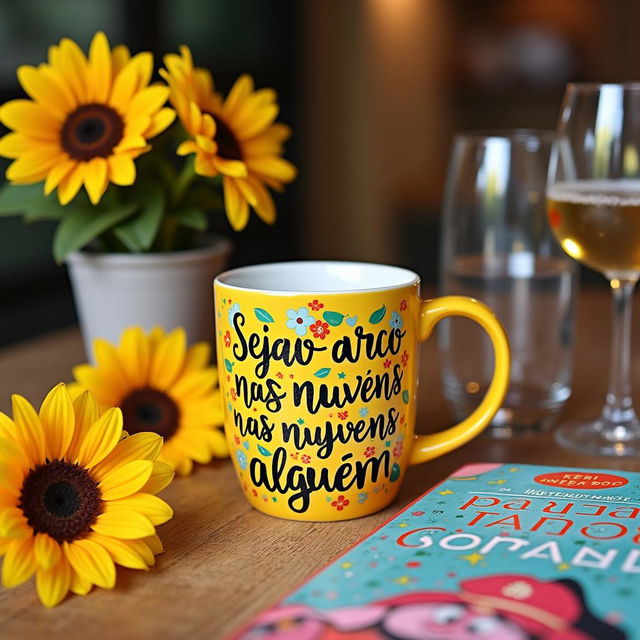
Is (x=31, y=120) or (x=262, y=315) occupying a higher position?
(x=31, y=120)

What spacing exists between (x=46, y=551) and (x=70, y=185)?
0.31 meters

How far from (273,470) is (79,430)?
13 centimetres

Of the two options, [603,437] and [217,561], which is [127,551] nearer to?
[217,561]

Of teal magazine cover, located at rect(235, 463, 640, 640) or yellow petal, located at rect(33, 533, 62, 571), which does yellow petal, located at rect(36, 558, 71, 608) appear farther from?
teal magazine cover, located at rect(235, 463, 640, 640)

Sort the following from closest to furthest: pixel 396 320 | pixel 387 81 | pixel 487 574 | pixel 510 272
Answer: pixel 487 574 < pixel 396 320 < pixel 510 272 < pixel 387 81

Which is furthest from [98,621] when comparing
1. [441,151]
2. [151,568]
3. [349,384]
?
[441,151]

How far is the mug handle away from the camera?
63 cm

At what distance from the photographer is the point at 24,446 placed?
1.75ft

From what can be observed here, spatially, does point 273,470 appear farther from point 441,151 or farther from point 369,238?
point 441,151

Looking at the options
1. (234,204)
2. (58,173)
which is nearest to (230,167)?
(234,204)

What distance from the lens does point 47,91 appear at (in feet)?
2.37

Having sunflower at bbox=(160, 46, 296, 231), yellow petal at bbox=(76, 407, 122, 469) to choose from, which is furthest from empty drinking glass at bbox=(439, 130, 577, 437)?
yellow petal at bbox=(76, 407, 122, 469)

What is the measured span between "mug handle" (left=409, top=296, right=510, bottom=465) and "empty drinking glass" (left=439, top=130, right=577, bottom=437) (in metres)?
0.18

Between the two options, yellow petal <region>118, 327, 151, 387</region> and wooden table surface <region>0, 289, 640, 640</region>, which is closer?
wooden table surface <region>0, 289, 640, 640</region>
